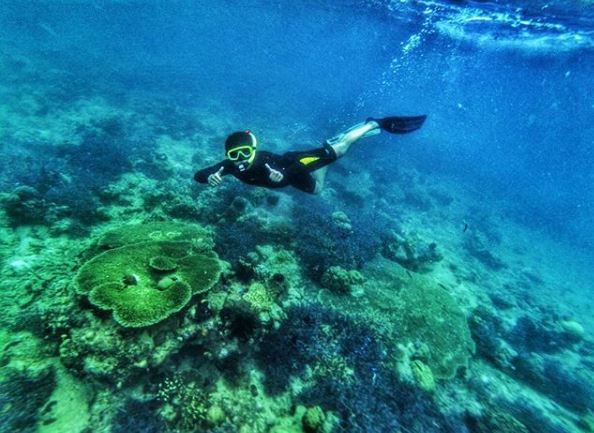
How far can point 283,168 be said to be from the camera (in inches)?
283

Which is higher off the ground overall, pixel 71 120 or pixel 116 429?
pixel 71 120

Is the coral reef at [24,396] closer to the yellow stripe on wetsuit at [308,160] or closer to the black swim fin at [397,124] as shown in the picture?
the yellow stripe on wetsuit at [308,160]

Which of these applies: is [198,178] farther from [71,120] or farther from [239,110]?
[239,110]

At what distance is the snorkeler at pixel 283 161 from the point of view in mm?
5996

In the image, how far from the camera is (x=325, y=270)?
779 cm

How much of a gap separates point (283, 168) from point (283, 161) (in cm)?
22

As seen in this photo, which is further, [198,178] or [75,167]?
[75,167]

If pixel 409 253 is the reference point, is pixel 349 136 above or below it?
above

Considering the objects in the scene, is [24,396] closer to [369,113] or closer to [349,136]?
[349,136]

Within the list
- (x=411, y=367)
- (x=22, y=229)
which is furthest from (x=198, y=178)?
(x=411, y=367)

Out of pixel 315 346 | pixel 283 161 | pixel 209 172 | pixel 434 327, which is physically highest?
pixel 283 161

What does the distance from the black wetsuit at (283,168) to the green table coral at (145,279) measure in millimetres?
1652

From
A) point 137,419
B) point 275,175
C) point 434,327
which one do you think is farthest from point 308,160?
point 137,419

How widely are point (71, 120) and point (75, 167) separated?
787cm
